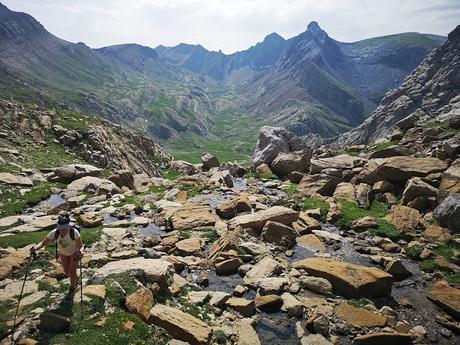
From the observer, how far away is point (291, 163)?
48.2 meters

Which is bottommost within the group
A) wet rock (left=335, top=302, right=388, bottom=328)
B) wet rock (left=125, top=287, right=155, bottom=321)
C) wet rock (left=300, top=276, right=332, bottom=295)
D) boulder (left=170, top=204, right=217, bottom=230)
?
wet rock (left=335, top=302, right=388, bottom=328)

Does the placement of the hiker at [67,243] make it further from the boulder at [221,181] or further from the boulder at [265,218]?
the boulder at [221,181]

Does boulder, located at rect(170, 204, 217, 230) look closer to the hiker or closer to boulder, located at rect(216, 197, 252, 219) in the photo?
boulder, located at rect(216, 197, 252, 219)

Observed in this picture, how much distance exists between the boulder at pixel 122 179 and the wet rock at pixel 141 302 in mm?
29502

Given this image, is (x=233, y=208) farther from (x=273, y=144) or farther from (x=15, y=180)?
(x=273, y=144)

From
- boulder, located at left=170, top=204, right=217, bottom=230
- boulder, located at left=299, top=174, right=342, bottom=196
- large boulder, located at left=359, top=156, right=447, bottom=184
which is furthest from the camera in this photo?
boulder, located at left=299, top=174, right=342, bottom=196

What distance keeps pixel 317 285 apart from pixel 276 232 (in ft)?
23.9

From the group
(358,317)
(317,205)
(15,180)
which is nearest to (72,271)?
(358,317)

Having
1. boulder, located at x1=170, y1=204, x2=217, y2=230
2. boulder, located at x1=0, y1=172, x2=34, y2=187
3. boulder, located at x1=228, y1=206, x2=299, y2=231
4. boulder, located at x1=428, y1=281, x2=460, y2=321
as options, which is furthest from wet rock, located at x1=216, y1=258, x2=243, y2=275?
boulder, located at x1=0, y1=172, x2=34, y2=187

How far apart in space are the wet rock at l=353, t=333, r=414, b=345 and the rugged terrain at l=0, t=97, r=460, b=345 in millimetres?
56

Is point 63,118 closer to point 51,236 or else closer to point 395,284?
point 51,236

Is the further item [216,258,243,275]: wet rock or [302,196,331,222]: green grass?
[302,196,331,222]: green grass

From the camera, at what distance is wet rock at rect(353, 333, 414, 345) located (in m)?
15.4

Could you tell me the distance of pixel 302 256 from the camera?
24234 mm
